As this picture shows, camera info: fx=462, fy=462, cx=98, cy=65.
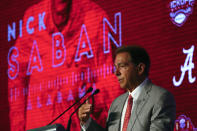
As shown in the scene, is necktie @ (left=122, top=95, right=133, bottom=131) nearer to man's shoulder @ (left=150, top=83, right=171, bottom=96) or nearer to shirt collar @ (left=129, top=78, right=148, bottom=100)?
shirt collar @ (left=129, top=78, right=148, bottom=100)

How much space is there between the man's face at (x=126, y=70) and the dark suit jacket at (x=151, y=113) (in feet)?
0.35

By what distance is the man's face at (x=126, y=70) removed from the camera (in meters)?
3.17

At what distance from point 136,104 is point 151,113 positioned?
163 mm

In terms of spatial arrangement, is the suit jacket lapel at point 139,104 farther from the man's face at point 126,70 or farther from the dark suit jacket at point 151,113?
the man's face at point 126,70

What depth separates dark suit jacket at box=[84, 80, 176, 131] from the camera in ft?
9.38

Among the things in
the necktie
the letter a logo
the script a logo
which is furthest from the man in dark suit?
the script a logo

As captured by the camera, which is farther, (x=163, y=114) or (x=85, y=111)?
(x=85, y=111)

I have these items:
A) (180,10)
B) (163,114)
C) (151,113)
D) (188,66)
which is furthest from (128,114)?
(180,10)

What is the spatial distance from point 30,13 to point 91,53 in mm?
1164

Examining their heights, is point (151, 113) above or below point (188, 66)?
below

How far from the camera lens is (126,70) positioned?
3.17 metres

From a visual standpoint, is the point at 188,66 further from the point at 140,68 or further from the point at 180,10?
the point at 140,68

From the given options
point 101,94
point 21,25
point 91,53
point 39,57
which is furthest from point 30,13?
point 101,94

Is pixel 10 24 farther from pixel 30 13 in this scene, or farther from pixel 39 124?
pixel 39 124
